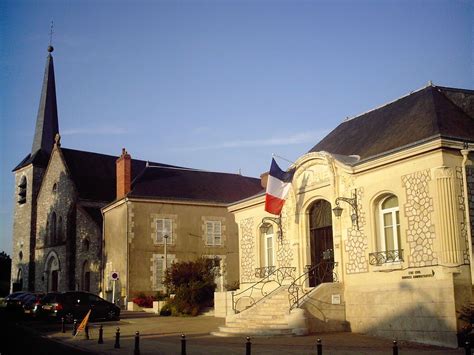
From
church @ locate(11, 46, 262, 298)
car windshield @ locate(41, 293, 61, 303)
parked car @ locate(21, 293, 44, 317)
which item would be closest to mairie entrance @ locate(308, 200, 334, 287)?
car windshield @ locate(41, 293, 61, 303)

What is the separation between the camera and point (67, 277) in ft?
135

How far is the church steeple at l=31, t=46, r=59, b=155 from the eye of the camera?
52812 millimetres

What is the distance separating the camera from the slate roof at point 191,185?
35.6m

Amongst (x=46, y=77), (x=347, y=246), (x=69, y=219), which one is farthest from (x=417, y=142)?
(x=46, y=77)

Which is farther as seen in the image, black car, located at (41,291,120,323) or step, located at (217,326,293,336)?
black car, located at (41,291,120,323)

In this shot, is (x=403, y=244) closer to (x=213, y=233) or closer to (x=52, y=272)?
(x=213, y=233)

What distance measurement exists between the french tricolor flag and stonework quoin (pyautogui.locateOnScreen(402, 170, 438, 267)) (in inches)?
208

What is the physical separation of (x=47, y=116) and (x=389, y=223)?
4300 cm

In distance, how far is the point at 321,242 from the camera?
67.3 feet

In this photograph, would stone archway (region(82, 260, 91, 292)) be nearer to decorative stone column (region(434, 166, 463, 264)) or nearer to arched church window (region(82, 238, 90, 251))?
arched church window (region(82, 238, 90, 251))

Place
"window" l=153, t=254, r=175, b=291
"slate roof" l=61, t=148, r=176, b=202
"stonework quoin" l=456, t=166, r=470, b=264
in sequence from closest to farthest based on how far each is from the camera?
"stonework quoin" l=456, t=166, r=470, b=264 < "window" l=153, t=254, r=175, b=291 < "slate roof" l=61, t=148, r=176, b=202

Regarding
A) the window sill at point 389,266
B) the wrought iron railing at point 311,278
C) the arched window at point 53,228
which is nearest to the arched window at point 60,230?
the arched window at point 53,228

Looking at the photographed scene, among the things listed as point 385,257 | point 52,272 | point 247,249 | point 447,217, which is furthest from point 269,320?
point 52,272

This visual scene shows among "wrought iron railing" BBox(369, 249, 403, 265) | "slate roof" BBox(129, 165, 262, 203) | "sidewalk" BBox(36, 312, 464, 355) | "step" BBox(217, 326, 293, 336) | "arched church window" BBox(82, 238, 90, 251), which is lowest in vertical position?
"sidewalk" BBox(36, 312, 464, 355)
